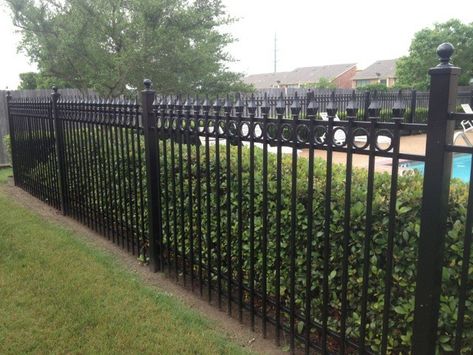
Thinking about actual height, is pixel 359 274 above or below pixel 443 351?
above

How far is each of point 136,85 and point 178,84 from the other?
3.86 feet

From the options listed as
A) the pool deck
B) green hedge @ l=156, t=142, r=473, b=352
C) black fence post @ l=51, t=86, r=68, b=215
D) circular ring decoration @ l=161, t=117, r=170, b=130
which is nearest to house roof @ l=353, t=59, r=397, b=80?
the pool deck

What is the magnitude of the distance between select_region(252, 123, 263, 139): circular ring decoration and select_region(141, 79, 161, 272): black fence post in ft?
4.68

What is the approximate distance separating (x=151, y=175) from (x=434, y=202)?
2.91 meters

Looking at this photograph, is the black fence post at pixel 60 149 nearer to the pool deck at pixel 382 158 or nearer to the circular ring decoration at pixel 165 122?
the circular ring decoration at pixel 165 122

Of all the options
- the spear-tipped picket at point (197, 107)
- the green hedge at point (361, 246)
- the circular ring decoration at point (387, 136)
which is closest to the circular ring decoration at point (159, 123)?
the spear-tipped picket at point (197, 107)

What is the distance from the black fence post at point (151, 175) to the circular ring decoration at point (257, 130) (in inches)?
56.2

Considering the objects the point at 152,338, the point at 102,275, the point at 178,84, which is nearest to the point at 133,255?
the point at 102,275

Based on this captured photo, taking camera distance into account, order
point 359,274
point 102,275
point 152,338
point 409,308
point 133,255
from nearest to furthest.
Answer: point 409,308
point 359,274
point 152,338
point 102,275
point 133,255

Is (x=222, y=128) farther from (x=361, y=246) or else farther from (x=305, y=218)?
(x=361, y=246)

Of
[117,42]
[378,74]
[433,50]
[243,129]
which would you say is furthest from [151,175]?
[378,74]

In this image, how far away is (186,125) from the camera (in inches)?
149

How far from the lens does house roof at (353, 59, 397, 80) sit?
6969 cm

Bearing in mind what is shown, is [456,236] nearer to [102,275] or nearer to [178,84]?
[102,275]
